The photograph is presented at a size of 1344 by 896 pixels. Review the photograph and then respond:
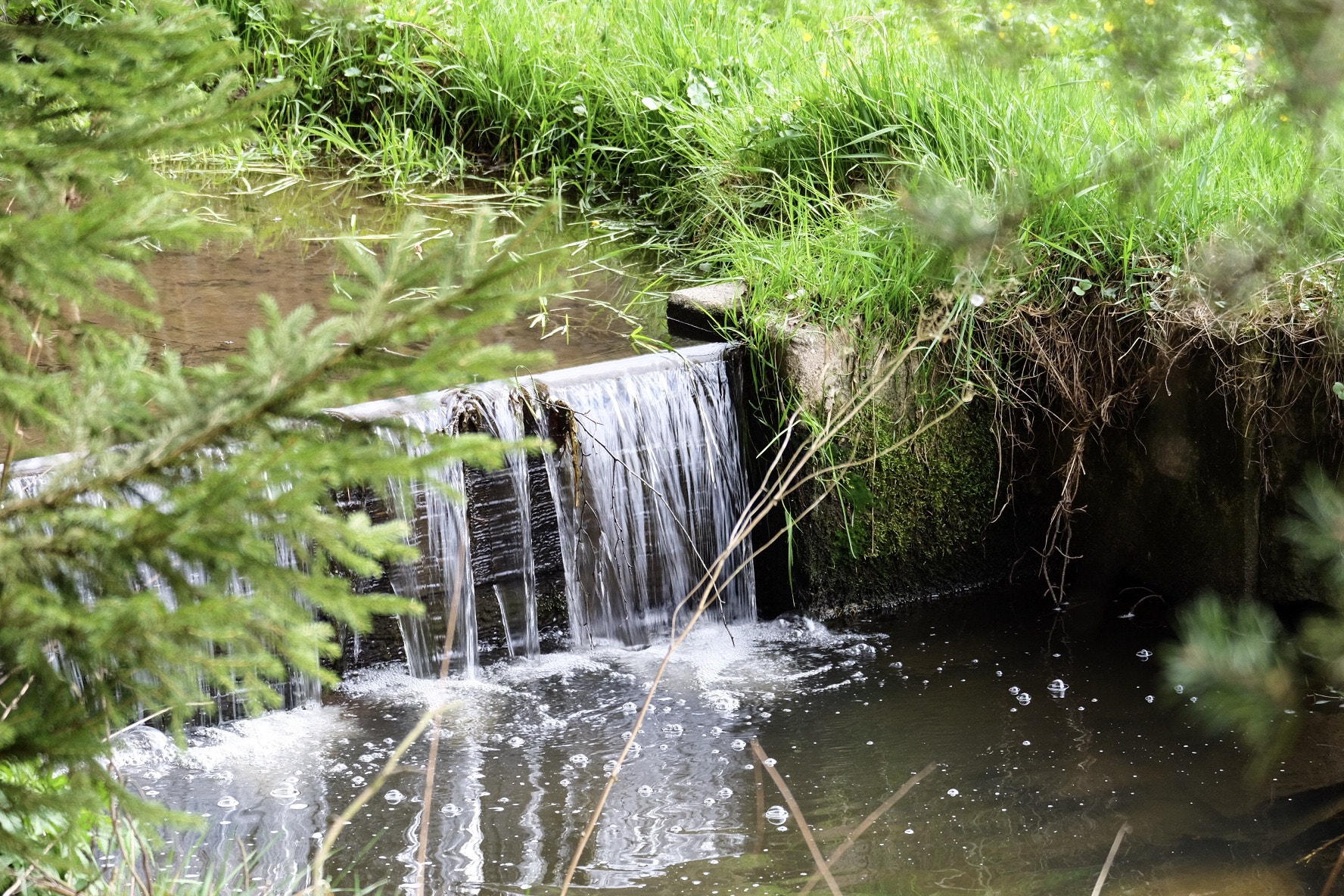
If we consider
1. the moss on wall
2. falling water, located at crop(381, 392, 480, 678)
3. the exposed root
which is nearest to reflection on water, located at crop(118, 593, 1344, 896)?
falling water, located at crop(381, 392, 480, 678)

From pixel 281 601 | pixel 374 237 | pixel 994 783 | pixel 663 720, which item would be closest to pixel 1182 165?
pixel 994 783

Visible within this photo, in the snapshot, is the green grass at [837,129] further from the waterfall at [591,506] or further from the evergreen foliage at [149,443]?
the evergreen foliage at [149,443]

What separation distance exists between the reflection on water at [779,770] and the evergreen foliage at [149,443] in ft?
4.59

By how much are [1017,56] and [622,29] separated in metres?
4.73

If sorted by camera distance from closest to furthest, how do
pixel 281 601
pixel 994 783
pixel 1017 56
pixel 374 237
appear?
pixel 281 601 → pixel 1017 56 → pixel 994 783 → pixel 374 237

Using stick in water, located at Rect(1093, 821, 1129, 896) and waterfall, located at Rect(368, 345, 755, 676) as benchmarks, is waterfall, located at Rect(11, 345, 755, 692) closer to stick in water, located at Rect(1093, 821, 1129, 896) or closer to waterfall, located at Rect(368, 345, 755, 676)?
waterfall, located at Rect(368, 345, 755, 676)

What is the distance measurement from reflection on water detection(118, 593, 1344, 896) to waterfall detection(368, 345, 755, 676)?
164mm

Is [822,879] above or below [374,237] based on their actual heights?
below

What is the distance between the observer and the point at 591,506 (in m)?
3.98

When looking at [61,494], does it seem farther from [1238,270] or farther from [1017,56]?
[1238,270]

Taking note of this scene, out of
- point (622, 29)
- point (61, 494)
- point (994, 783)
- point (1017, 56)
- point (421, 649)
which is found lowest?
point (994, 783)

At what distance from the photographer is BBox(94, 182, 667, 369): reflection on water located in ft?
14.9

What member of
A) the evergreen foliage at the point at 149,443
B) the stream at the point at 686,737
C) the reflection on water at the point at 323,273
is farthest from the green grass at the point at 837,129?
the evergreen foliage at the point at 149,443

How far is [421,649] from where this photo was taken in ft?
12.4
